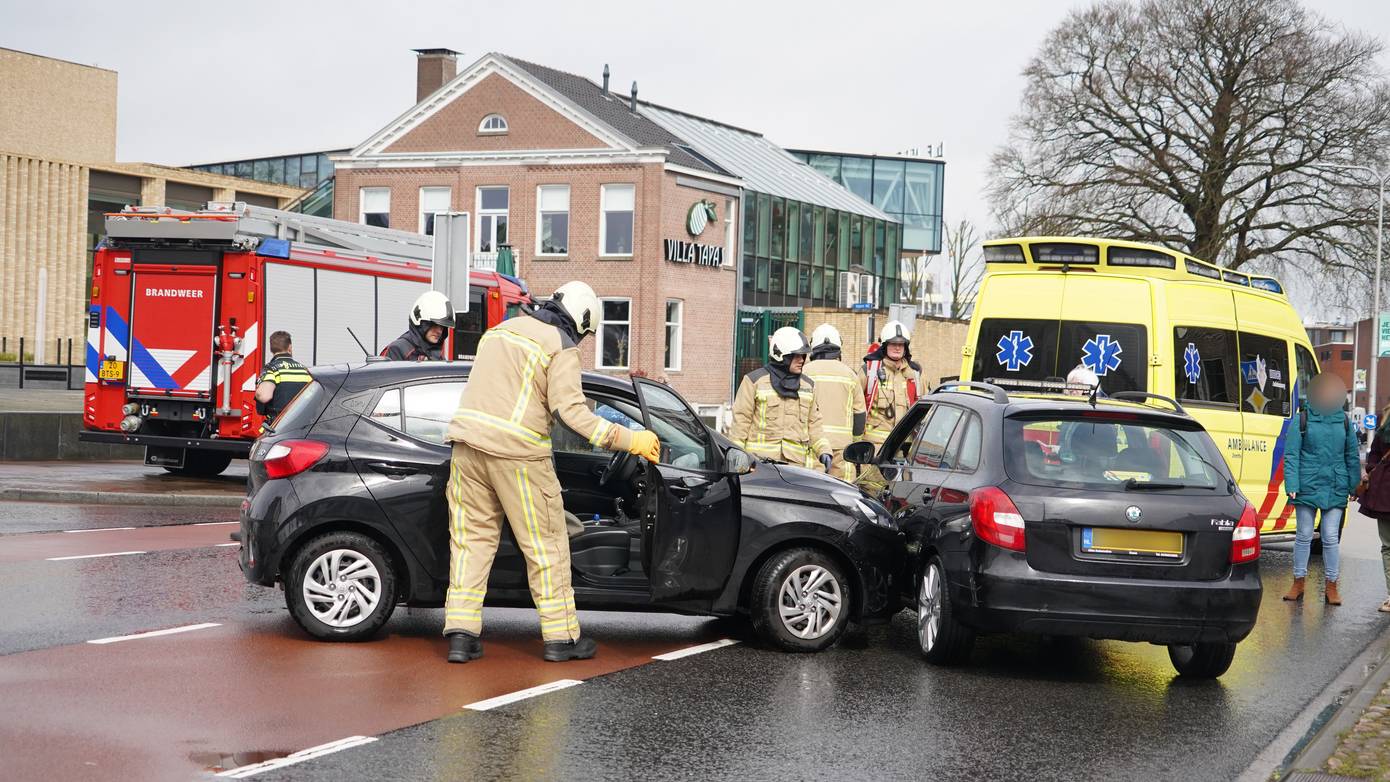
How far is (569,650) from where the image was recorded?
7.77 m

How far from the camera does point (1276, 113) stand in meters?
39.3

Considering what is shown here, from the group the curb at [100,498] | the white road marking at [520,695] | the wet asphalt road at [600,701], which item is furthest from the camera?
the curb at [100,498]

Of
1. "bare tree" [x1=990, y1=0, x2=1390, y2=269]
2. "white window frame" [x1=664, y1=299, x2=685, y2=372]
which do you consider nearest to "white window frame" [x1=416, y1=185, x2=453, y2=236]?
"white window frame" [x1=664, y1=299, x2=685, y2=372]

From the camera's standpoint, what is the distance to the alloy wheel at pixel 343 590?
7895 millimetres

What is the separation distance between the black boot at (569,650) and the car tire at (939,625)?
185 cm

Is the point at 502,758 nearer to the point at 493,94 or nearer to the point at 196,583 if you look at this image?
the point at 196,583

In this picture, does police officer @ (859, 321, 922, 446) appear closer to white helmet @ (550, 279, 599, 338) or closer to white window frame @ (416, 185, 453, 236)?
white helmet @ (550, 279, 599, 338)

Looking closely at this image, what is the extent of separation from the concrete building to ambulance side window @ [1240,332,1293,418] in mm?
32877

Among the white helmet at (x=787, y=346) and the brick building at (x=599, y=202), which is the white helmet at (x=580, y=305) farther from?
the brick building at (x=599, y=202)

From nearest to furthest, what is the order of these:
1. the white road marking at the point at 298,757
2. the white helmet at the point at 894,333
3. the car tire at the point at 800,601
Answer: the white road marking at the point at 298,757 → the car tire at the point at 800,601 → the white helmet at the point at 894,333

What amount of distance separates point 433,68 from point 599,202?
8408 millimetres


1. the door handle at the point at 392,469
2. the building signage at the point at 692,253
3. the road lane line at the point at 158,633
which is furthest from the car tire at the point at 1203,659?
the building signage at the point at 692,253

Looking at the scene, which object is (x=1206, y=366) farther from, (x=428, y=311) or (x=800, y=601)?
(x=428, y=311)

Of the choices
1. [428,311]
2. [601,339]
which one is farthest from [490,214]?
[428,311]
